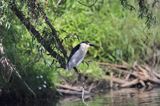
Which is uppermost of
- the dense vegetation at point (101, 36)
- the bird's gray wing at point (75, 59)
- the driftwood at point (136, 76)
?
the bird's gray wing at point (75, 59)

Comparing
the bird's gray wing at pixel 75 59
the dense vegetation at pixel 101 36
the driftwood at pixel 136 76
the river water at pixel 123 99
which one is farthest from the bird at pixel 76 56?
the driftwood at pixel 136 76

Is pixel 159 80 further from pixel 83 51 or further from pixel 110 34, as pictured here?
pixel 83 51

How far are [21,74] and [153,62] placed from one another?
16.1 feet

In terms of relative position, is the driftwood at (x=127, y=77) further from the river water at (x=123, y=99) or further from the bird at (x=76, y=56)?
the bird at (x=76, y=56)

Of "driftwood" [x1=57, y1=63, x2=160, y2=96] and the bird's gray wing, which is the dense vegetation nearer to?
"driftwood" [x1=57, y1=63, x2=160, y2=96]

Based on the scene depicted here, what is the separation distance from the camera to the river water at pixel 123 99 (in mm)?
14789

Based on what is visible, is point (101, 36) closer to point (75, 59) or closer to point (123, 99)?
point (123, 99)

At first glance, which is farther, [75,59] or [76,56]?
[76,56]

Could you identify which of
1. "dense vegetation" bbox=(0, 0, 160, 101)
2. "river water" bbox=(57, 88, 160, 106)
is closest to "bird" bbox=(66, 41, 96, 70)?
"river water" bbox=(57, 88, 160, 106)

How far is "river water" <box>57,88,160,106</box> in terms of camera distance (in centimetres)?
1479

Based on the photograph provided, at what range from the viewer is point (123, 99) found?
1573 centimetres

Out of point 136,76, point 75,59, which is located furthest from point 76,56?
point 136,76

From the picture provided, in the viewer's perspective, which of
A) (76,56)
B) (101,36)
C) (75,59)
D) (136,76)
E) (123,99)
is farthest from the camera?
(101,36)

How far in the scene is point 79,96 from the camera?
17109 millimetres
